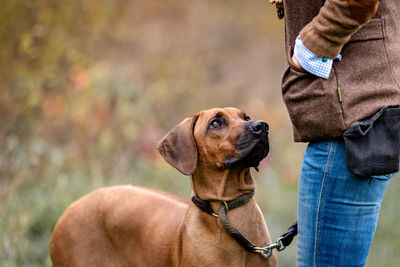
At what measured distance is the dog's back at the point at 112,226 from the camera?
3548mm

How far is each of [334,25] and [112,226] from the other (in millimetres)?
2299

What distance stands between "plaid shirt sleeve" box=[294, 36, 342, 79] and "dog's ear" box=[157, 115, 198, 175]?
49.4 inches

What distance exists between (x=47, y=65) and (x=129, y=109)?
55.3 inches

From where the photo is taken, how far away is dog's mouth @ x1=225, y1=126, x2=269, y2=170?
9.94ft

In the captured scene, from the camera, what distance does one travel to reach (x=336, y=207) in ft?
6.85

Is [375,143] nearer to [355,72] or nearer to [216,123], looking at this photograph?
[355,72]

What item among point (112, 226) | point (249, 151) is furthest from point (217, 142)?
point (112, 226)

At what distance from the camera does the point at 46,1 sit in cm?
645

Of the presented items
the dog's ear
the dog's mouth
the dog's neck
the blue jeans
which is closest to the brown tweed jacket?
the blue jeans

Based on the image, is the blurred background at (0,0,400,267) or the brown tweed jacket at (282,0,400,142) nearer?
the brown tweed jacket at (282,0,400,142)

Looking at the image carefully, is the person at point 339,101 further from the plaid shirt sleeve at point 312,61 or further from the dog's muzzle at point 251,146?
the dog's muzzle at point 251,146

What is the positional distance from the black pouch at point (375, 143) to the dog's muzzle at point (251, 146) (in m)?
1.03

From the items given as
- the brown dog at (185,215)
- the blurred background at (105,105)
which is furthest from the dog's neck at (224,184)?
the blurred background at (105,105)

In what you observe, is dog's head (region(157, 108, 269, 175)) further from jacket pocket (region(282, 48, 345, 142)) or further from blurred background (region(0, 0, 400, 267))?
blurred background (region(0, 0, 400, 267))
